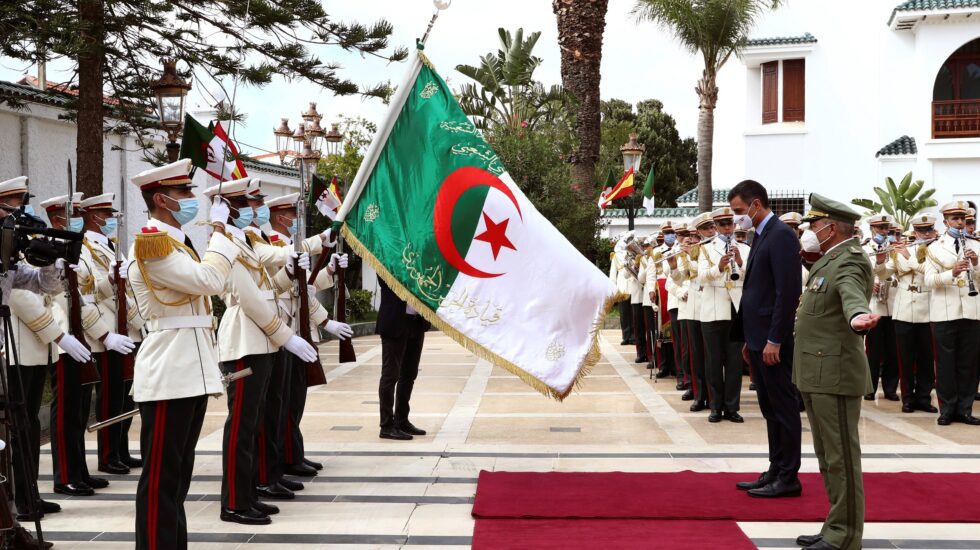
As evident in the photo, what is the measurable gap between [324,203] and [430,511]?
2.39 meters

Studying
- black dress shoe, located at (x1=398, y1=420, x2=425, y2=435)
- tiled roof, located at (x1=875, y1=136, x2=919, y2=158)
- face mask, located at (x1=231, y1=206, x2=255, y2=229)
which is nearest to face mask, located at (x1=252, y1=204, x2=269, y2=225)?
face mask, located at (x1=231, y1=206, x2=255, y2=229)

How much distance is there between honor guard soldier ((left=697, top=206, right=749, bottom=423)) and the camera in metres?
8.94

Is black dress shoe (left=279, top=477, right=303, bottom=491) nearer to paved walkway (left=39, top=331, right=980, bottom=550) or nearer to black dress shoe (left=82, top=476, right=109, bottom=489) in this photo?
paved walkway (left=39, top=331, right=980, bottom=550)

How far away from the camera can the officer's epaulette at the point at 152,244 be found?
4301 mm

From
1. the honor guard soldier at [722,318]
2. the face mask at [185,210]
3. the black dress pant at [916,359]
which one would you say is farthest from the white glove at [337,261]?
the black dress pant at [916,359]

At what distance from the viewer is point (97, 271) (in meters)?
6.75

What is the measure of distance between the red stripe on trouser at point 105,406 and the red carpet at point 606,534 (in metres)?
3.01

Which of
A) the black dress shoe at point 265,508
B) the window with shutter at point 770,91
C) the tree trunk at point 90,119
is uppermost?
the window with shutter at point 770,91

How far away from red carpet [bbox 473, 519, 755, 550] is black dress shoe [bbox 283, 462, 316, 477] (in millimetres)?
1754

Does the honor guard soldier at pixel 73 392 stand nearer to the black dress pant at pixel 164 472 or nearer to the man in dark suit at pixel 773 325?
the black dress pant at pixel 164 472

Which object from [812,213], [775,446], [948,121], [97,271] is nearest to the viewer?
[812,213]

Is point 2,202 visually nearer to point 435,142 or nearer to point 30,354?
point 30,354

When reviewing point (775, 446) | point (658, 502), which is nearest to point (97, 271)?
point (658, 502)

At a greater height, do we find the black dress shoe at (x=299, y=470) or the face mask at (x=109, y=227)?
the face mask at (x=109, y=227)
